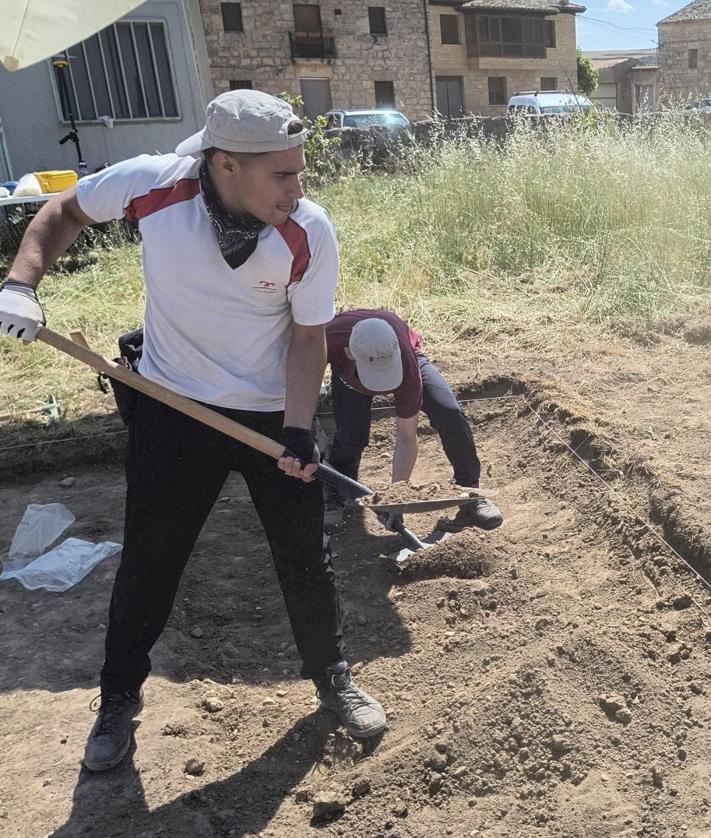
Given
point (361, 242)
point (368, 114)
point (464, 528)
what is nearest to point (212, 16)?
point (368, 114)

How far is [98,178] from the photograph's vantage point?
2.12m

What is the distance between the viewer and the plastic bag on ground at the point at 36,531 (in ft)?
12.0

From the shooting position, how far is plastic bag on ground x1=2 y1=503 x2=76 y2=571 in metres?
3.66

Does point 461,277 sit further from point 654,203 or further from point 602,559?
point 602,559

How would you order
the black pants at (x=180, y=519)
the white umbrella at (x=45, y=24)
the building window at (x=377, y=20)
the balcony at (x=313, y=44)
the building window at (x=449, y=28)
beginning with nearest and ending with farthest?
→ the black pants at (x=180, y=519) < the white umbrella at (x=45, y=24) < the balcony at (x=313, y=44) < the building window at (x=377, y=20) < the building window at (x=449, y=28)

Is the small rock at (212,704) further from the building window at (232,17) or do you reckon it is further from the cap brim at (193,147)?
the building window at (232,17)

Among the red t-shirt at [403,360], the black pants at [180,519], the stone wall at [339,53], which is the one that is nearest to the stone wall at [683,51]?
the stone wall at [339,53]

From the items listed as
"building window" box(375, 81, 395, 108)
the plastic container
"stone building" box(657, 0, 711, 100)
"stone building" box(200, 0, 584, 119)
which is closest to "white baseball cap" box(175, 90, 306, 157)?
the plastic container

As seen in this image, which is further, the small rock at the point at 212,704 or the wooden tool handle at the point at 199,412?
the small rock at the point at 212,704

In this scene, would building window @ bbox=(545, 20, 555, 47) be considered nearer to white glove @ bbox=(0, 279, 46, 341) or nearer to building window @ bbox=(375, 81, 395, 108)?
building window @ bbox=(375, 81, 395, 108)

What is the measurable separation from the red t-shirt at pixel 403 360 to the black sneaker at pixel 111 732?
156 cm

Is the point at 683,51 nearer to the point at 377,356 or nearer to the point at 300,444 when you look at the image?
the point at 377,356

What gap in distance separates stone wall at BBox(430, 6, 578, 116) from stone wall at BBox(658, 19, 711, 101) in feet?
15.1

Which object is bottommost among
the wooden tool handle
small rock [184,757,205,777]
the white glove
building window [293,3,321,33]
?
small rock [184,757,205,777]
